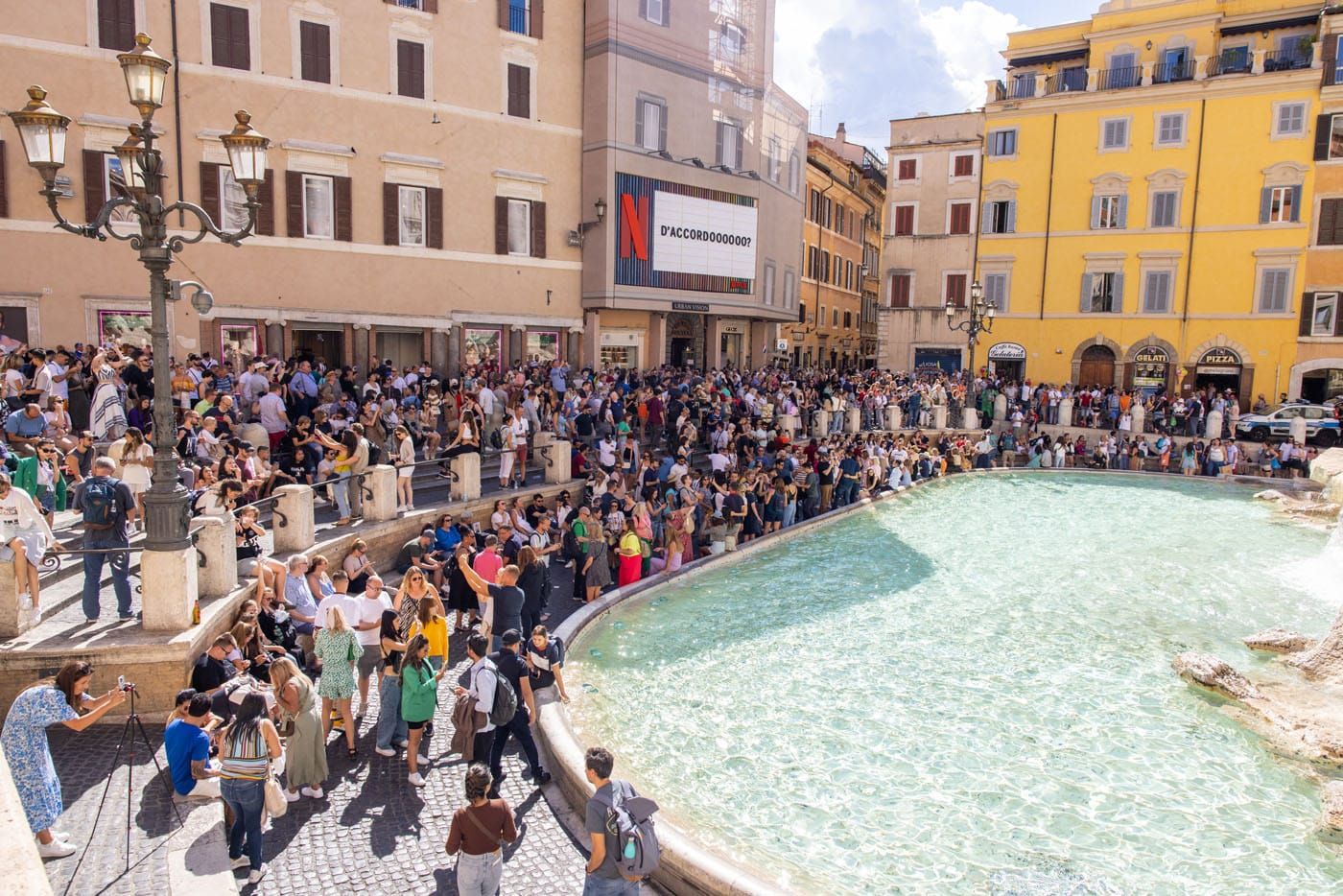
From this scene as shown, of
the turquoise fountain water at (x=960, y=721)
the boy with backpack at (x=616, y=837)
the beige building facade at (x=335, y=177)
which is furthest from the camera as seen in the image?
the beige building facade at (x=335, y=177)

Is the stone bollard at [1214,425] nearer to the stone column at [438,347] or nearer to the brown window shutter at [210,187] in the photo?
the stone column at [438,347]

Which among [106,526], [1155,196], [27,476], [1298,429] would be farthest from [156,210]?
[1155,196]

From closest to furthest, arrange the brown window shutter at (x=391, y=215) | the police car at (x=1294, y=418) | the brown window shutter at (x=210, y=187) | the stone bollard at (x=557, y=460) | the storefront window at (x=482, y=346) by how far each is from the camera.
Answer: the stone bollard at (x=557, y=460) < the brown window shutter at (x=210, y=187) < the brown window shutter at (x=391, y=215) < the storefront window at (x=482, y=346) < the police car at (x=1294, y=418)

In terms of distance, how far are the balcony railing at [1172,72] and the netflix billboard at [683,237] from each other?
17319 millimetres

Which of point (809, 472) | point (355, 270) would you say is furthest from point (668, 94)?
point (809, 472)

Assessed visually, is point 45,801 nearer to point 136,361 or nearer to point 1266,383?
point 136,361

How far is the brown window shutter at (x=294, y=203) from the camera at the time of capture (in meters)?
20.5

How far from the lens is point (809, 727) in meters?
9.11

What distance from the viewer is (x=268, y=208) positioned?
66.1 feet

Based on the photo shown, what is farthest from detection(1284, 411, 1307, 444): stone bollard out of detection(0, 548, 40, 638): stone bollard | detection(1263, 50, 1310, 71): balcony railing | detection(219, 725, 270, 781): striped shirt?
detection(0, 548, 40, 638): stone bollard

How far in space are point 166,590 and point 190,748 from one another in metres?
2.50

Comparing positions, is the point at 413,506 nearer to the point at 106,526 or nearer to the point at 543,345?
the point at 106,526

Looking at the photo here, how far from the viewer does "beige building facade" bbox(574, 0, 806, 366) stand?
2523 cm

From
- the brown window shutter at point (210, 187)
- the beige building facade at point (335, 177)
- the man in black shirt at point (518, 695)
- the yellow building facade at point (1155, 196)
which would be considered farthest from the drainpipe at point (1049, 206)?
the man in black shirt at point (518, 695)
